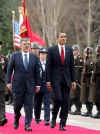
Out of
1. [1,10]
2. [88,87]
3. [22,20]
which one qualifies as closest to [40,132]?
[88,87]

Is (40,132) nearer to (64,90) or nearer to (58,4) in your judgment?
(64,90)

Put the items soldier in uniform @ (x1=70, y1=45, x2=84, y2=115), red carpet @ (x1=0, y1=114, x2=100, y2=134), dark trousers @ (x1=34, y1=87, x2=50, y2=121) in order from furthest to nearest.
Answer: soldier in uniform @ (x1=70, y1=45, x2=84, y2=115) → dark trousers @ (x1=34, y1=87, x2=50, y2=121) → red carpet @ (x1=0, y1=114, x2=100, y2=134)

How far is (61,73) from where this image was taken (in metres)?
9.05

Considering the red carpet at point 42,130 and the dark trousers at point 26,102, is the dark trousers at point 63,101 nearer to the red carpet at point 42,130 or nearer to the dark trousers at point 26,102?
the red carpet at point 42,130

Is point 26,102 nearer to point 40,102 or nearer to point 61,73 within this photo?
point 61,73

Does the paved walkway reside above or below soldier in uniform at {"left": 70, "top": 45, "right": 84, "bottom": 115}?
below

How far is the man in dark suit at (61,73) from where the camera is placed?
9.04 meters

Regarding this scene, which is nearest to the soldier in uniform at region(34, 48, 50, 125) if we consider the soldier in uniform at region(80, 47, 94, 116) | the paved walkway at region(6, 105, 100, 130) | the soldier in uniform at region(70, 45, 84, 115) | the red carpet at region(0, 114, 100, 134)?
the red carpet at region(0, 114, 100, 134)

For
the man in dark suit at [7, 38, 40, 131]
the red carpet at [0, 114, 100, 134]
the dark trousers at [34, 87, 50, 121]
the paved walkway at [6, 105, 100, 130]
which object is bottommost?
the paved walkway at [6, 105, 100, 130]

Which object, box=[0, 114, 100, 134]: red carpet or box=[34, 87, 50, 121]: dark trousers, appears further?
box=[34, 87, 50, 121]: dark trousers

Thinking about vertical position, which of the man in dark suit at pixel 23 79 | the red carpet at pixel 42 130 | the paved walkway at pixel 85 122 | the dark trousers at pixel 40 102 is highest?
the man in dark suit at pixel 23 79

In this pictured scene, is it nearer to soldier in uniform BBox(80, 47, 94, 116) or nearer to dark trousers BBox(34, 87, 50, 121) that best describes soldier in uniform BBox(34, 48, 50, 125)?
dark trousers BBox(34, 87, 50, 121)

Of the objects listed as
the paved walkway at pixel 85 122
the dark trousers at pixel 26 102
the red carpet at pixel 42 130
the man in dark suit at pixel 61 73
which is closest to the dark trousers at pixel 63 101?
the man in dark suit at pixel 61 73

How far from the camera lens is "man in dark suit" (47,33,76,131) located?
904 centimetres
